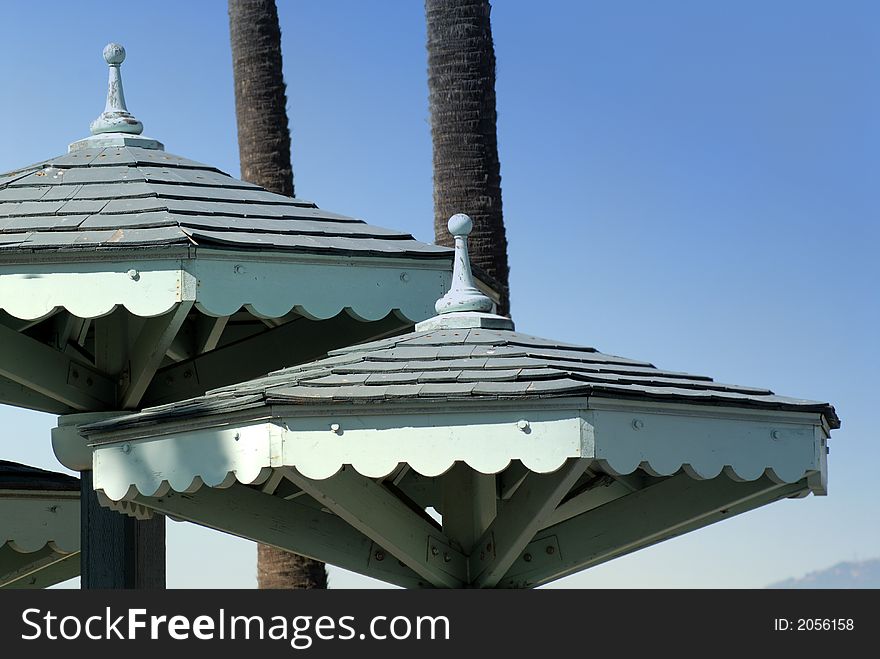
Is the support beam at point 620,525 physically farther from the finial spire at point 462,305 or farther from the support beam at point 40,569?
the support beam at point 40,569

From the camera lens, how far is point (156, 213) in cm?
742

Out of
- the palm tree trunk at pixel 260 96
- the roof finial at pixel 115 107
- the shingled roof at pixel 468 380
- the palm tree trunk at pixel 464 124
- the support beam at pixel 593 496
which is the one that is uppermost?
the palm tree trunk at pixel 260 96

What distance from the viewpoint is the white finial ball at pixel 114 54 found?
8.99 m

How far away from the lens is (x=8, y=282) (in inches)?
275

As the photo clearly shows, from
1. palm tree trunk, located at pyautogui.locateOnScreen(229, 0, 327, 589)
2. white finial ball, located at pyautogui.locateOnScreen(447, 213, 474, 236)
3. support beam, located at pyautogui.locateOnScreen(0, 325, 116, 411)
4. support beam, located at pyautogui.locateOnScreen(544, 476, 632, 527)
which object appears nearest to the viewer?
white finial ball, located at pyautogui.locateOnScreen(447, 213, 474, 236)

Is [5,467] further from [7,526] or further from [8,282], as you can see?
[8,282]

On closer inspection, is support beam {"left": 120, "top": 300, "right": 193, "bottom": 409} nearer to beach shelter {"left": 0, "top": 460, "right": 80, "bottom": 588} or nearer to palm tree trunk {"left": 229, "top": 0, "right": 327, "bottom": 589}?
beach shelter {"left": 0, "top": 460, "right": 80, "bottom": 588}

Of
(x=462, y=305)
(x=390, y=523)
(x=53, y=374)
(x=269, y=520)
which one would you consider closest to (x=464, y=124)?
(x=53, y=374)

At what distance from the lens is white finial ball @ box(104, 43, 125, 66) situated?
8.99 m

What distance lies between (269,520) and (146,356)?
1.75 metres

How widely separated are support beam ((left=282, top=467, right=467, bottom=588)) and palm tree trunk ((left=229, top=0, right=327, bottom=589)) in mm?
10247

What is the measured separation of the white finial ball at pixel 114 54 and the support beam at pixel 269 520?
3.44 m

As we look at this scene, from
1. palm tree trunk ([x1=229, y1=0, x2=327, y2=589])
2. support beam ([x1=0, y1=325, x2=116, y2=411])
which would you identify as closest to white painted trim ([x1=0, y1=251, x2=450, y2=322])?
support beam ([x1=0, y1=325, x2=116, y2=411])
